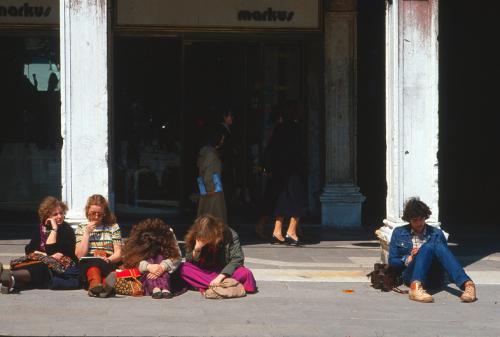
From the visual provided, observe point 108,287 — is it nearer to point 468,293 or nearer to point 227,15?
point 468,293

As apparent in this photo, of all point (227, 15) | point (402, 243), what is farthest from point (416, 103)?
point (227, 15)

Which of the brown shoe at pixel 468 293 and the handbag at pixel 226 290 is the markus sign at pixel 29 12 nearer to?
the handbag at pixel 226 290

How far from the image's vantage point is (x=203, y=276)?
10.1 metres

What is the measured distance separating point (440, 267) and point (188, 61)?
24.7 feet

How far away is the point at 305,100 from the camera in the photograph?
1667cm

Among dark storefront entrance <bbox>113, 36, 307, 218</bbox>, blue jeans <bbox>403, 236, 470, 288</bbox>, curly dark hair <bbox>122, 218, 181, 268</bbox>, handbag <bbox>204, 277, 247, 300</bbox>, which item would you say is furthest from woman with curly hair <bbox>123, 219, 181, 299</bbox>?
dark storefront entrance <bbox>113, 36, 307, 218</bbox>

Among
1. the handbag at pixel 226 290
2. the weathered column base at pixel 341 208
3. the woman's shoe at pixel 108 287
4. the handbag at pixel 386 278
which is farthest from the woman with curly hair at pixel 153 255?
the weathered column base at pixel 341 208

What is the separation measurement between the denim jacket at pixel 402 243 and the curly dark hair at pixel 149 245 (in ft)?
7.31

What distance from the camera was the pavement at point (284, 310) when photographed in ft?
27.6

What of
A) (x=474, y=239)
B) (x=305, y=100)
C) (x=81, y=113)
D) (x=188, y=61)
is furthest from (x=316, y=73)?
(x=81, y=113)

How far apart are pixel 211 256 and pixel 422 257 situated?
6.87ft

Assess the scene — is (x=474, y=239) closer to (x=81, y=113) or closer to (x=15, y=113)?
(x=81, y=113)

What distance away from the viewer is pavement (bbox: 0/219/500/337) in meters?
8.41

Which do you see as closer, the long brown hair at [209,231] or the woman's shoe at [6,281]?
the woman's shoe at [6,281]
